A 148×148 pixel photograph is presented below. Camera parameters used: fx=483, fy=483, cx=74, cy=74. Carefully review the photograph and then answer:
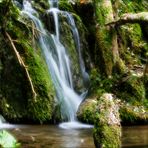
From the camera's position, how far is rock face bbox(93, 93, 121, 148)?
464 centimetres

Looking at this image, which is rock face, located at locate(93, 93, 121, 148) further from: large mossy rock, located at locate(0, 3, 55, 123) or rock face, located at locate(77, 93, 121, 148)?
large mossy rock, located at locate(0, 3, 55, 123)

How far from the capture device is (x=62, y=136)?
7.81 m

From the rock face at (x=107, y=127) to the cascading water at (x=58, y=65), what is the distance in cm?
529

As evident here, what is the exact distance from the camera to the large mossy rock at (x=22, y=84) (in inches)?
384

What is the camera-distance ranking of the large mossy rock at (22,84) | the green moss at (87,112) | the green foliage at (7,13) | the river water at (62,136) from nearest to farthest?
the river water at (62,136)
the green moss at (87,112)
the large mossy rock at (22,84)
the green foliage at (7,13)

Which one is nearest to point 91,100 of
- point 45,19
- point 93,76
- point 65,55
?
point 93,76

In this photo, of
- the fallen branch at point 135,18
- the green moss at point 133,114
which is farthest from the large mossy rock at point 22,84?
the fallen branch at point 135,18

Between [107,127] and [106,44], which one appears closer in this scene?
[107,127]

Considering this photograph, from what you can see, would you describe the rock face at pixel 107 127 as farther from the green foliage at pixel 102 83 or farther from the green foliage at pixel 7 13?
the green foliage at pixel 102 83

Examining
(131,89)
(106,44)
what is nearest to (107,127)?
(131,89)

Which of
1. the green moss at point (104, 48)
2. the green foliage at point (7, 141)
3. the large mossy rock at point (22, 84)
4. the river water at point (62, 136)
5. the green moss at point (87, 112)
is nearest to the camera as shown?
the green foliage at point (7, 141)

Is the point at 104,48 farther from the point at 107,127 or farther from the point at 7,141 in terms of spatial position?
the point at 7,141

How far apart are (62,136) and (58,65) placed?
149 inches

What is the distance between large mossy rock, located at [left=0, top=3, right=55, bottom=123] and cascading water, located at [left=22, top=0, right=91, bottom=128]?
1.41 feet
